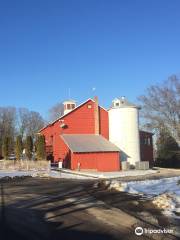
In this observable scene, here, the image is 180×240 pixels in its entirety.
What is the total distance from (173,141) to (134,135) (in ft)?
46.7

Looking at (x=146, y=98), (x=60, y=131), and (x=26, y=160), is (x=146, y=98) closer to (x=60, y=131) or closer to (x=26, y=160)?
(x=60, y=131)

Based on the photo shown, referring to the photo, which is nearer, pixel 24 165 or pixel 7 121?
pixel 24 165

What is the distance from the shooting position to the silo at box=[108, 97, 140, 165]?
54.3 meters

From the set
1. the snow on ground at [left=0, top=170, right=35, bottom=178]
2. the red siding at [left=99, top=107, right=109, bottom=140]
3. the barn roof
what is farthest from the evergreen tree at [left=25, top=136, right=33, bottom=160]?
the red siding at [left=99, top=107, right=109, bottom=140]

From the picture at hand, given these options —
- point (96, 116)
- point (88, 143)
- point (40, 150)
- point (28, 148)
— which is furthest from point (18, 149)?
point (96, 116)

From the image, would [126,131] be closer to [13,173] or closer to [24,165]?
[24,165]

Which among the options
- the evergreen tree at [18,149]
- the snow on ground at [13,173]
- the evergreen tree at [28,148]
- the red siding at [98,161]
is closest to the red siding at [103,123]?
the red siding at [98,161]

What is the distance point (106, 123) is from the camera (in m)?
57.1

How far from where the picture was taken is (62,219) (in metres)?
14.8

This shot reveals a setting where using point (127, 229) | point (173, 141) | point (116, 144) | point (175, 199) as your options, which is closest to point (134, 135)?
point (116, 144)

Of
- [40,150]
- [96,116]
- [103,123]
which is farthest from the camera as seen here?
[103,123]

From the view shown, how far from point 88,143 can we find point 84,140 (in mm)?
1098

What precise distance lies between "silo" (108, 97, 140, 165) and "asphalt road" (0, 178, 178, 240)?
33501mm

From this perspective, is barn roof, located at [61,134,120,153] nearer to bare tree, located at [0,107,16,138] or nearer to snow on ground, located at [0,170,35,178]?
snow on ground, located at [0,170,35,178]
